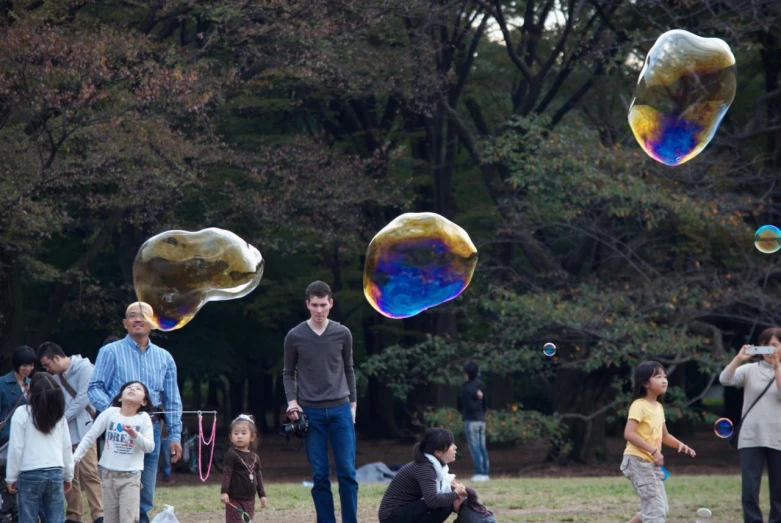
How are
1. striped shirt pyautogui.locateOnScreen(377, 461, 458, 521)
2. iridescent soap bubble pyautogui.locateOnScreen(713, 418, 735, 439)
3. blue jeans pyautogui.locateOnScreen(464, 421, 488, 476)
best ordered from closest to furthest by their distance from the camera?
striped shirt pyautogui.locateOnScreen(377, 461, 458, 521)
iridescent soap bubble pyautogui.locateOnScreen(713, 418, 735, 439)
blue jeans pyautogui.locateOnScreen(464, 421, 488, 476)

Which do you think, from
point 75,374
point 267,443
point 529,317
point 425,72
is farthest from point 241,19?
point 267,443

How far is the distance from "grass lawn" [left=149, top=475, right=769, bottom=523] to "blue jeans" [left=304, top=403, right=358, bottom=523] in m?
1.89

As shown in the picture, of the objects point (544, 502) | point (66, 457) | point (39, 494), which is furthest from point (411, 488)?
point (544, 502)

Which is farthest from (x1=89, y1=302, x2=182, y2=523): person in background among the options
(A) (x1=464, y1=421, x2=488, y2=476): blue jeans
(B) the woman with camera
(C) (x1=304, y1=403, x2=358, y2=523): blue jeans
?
(A) (x1=464, y1=421, x2=488, y2=476): blue jeans

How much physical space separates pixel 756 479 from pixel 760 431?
354 mm

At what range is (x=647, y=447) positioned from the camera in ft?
24.1

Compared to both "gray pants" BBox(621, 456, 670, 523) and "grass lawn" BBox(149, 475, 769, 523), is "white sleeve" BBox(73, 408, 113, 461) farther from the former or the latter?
"gray pants" BBox(621, 456, 670, 523)

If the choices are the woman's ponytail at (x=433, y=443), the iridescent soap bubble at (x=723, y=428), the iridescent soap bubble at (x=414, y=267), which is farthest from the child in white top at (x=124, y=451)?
the iridescent soap bubble at (x=723, y=428)

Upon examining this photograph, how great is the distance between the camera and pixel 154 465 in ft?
25.3

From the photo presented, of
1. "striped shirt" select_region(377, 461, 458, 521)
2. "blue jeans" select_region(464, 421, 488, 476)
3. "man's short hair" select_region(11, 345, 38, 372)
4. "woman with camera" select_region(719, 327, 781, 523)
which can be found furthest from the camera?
"blue jeans" select_region(464, 421, 488, 476)

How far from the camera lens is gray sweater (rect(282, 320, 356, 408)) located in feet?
24.9

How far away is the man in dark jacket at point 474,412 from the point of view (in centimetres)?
1563

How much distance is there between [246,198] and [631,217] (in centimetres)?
636

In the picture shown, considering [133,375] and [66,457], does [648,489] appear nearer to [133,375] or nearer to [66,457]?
[133,375]
